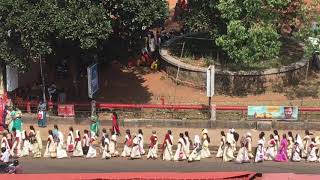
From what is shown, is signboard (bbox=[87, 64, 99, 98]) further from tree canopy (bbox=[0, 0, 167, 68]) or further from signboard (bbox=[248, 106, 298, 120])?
signboard (bbox=[248, 106, 298, 120])

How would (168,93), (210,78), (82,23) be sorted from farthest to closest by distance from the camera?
1. (168,93)
2. (210,78)
3. (82,23)

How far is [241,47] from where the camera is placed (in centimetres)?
3008

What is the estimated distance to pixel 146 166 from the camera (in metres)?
24.1

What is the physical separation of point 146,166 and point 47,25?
6666 mm

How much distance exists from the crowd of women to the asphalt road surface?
229 millimetres

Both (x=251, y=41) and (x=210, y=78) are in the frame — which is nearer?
(x=210, y=78)

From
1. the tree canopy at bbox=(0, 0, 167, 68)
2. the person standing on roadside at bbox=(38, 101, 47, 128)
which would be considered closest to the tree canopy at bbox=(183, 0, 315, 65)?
the tree canopy at bbox=(0, 0, 167, 68)

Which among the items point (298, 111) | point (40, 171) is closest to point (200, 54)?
point (298, 111)

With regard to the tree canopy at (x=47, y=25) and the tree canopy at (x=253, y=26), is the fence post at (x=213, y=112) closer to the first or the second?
the tree canopy at (x=253, y=26)

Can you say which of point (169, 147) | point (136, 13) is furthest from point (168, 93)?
point (169, 147)

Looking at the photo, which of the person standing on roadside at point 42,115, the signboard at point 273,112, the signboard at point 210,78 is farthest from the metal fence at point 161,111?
the signboard at point 210,78

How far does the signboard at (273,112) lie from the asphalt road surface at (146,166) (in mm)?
3751

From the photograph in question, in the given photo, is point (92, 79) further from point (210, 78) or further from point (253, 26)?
point (253, 26)

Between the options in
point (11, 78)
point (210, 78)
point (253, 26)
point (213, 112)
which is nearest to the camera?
point (210, 78)
